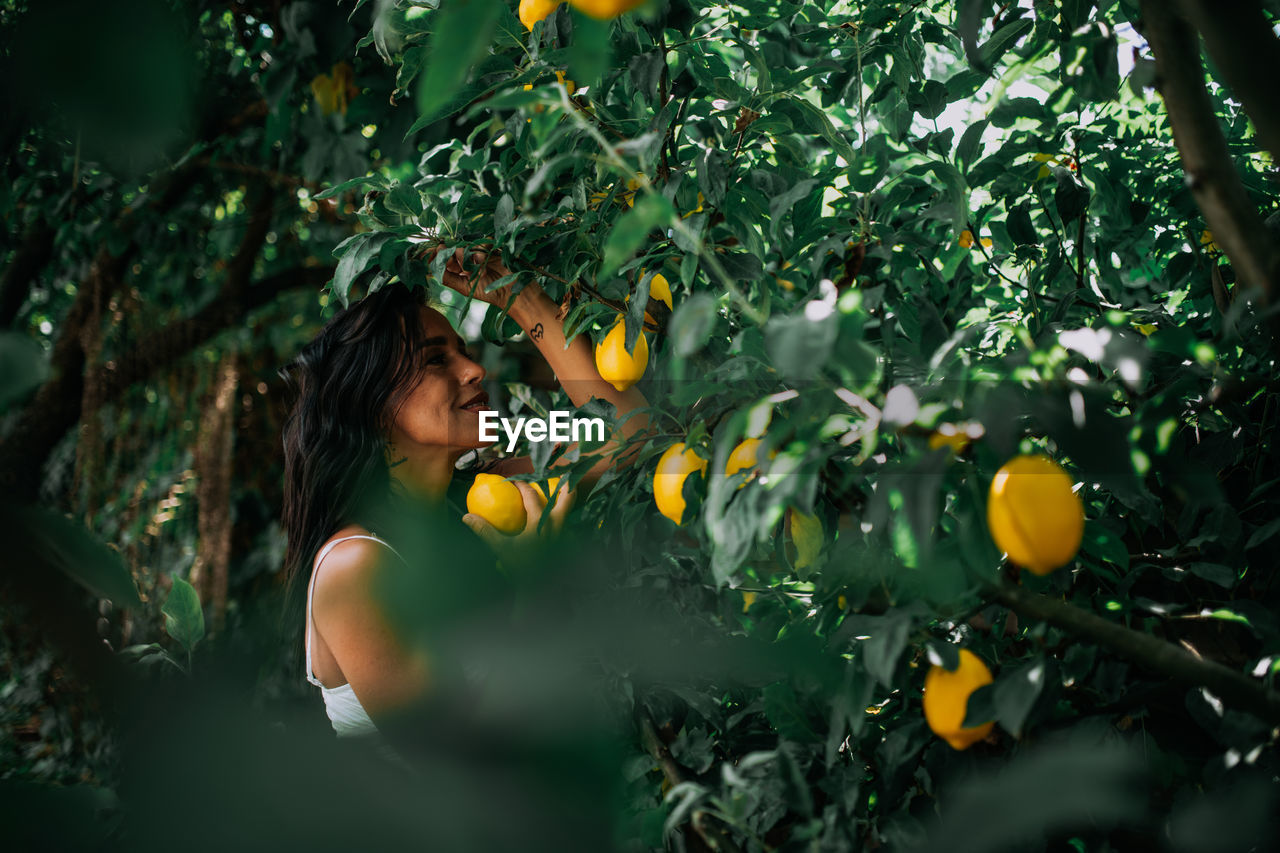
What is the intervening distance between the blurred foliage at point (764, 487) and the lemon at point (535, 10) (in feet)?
0.04

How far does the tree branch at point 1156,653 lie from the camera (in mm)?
409

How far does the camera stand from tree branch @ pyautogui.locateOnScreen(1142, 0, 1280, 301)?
41 cm

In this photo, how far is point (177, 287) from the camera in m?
2.43

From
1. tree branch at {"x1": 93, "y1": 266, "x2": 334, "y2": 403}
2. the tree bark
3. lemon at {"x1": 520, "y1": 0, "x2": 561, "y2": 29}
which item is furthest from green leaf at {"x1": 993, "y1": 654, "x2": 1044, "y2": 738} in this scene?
the tree bark

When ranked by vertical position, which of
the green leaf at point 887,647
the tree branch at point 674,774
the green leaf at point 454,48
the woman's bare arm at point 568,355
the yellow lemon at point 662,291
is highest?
the green leaf at point 454,48

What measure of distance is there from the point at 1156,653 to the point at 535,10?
570mm

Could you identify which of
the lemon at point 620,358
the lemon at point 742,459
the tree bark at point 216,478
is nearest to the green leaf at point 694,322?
the lemon at point 742,459

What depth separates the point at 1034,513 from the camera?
393 mm

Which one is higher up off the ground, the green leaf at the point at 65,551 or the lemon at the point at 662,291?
the green leaf at the point at 65,551

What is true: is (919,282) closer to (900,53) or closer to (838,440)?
(900,53)

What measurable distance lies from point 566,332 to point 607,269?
43 centimetres

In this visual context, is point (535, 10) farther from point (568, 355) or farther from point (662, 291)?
point (568, 355)

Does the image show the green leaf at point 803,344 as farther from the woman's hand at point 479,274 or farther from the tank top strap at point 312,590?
the tank top strap at point 312,590

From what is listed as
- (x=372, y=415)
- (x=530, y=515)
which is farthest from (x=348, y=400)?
(x=530, y=515)
